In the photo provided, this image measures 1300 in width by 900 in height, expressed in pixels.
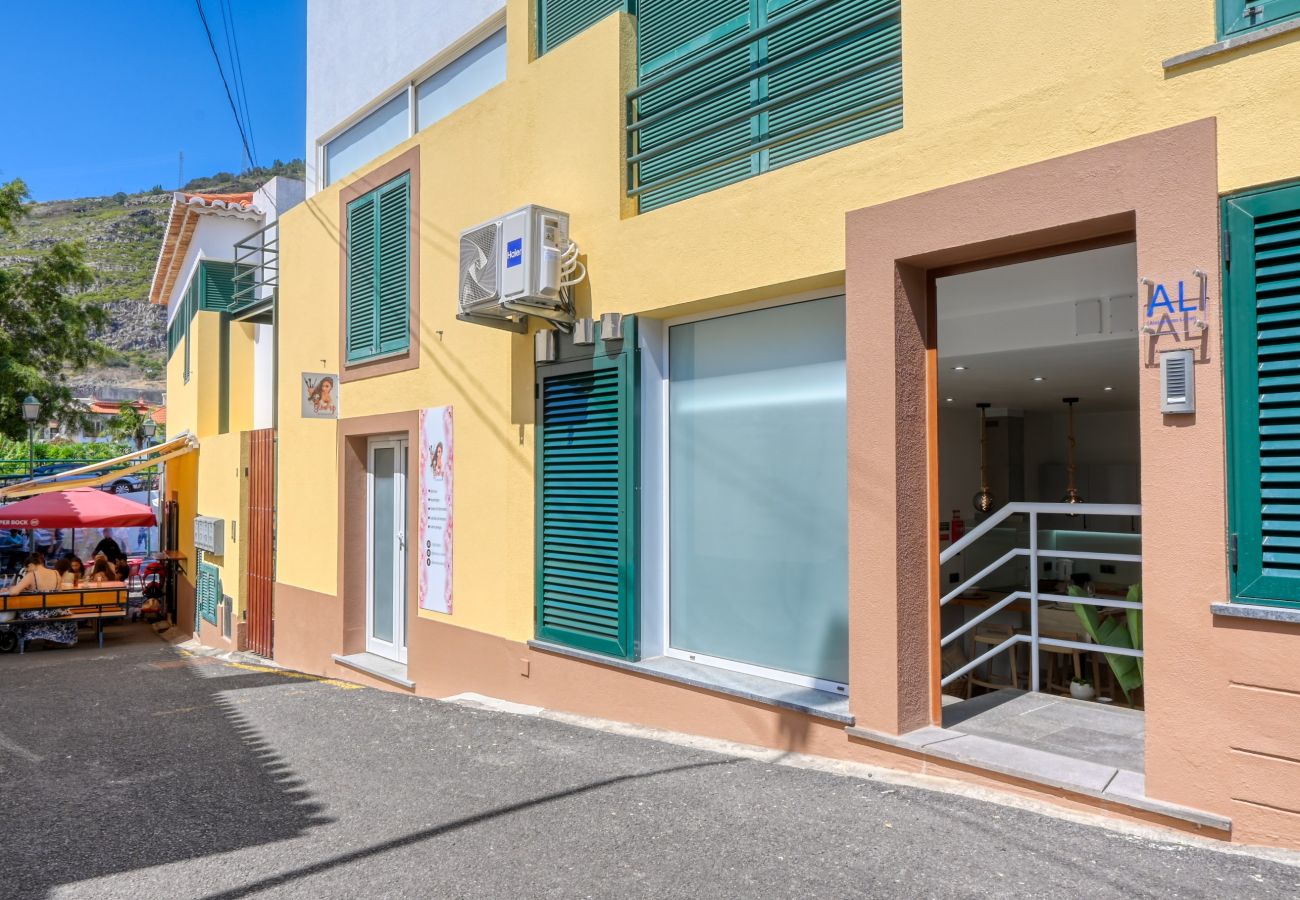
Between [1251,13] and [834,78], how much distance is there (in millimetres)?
2161

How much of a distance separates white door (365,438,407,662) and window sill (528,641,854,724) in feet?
12.8

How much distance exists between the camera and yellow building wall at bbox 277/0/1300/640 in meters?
3.84

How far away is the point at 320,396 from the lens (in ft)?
34.7

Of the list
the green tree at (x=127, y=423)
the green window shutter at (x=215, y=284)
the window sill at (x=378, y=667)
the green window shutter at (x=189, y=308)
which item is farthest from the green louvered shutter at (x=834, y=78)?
the green tree at (x=127, y=423)

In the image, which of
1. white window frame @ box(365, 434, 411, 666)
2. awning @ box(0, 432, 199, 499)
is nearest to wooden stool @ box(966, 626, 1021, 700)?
white window frame @ box(365, 434, 411, 666)

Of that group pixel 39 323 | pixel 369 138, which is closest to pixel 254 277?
pixel 369 138

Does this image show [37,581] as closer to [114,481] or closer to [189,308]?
[189,308]

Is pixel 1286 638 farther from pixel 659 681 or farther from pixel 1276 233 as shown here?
pixel 659 681

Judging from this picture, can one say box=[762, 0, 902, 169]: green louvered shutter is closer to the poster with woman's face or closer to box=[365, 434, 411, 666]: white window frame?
box=[365, 434, 411, 666]: white window frame

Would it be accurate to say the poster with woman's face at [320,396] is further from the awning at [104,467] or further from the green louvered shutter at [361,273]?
the awning at [104,467]

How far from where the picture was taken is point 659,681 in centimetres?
605

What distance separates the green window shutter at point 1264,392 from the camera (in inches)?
136

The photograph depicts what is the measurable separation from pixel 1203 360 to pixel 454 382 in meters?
6.31

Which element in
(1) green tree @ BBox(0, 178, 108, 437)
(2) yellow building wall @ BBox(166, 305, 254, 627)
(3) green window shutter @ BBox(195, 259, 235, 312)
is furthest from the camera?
(1) green tree @ BBox(0, 178, 108, 437)
